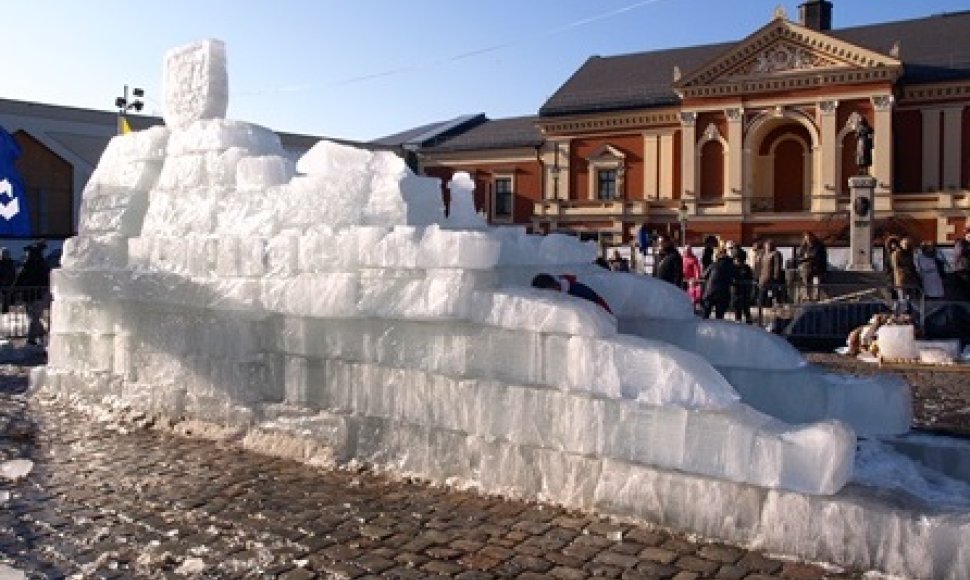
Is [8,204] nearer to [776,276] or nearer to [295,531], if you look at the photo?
[295,531]

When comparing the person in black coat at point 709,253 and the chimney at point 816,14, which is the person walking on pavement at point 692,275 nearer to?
the person in black coat at point 709,253

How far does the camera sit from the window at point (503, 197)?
48.2 meters

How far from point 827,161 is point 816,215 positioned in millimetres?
2373

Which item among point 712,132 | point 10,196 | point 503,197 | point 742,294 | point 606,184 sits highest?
point 712,132

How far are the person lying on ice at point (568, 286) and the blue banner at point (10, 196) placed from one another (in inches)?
315

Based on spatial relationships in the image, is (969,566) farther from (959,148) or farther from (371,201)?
(959,148)

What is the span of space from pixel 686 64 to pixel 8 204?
3831cm

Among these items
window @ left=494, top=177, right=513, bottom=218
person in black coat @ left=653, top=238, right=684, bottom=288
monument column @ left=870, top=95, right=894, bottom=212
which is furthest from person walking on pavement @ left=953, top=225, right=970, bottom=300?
window @ left=494, top=177, right=513, bottom=218

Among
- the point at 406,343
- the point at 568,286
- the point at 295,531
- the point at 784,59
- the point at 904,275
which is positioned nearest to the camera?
the point at 295,531

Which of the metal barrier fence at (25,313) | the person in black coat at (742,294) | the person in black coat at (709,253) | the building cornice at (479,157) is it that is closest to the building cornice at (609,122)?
the building cornice at (479,157)

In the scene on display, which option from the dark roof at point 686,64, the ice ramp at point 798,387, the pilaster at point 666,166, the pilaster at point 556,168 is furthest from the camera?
the pilaster at point 556,168

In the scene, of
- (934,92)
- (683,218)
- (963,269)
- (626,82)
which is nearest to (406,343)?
(963,269)

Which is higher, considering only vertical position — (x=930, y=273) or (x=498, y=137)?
(x=498, y=137)

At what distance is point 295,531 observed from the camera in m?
5.46
